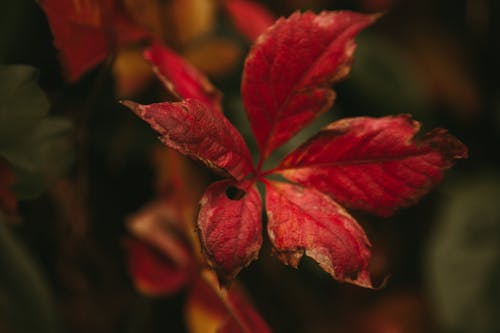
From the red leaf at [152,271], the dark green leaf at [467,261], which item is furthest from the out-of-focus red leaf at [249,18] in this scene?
the dark green leaf at [467,261]

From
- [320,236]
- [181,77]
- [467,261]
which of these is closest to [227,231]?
[320,236]

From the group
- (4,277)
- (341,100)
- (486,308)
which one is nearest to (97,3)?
(4,277)

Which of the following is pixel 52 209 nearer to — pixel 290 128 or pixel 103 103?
pixel 103 103

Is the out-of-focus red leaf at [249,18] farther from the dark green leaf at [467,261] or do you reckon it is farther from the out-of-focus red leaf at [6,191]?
the dark green leaf at [467,261]

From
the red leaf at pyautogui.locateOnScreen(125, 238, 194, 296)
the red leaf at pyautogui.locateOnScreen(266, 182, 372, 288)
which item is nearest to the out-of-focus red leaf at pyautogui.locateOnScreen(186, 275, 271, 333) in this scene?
the red leaf at pyautogui.locateOnScreen(125, 238, 194, 296)

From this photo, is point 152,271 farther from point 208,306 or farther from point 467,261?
point 467,261

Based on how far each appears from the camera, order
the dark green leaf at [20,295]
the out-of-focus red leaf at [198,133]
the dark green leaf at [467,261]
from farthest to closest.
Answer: the dark green leaf at [467,261] → the dark green leaf at [20,295] → the out-of-focus red leaf at [198,133]
